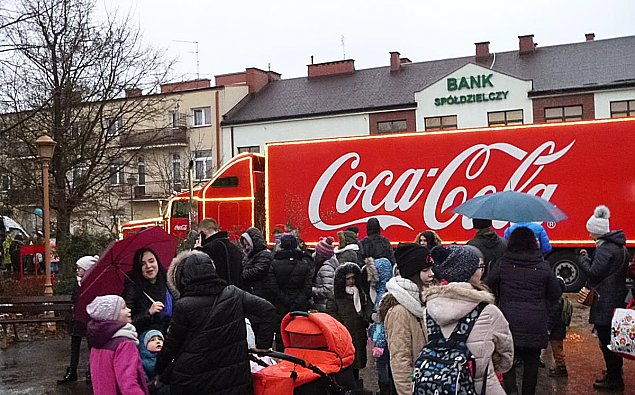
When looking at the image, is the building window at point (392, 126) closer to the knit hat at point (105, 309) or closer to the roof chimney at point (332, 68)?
the roof chimney at point (332, 68)

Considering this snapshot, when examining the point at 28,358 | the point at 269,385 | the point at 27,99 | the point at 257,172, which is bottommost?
the point at 28,358

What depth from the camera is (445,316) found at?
426 cm

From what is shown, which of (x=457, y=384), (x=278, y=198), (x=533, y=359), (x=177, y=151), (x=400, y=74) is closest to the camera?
(x=457, y=384)

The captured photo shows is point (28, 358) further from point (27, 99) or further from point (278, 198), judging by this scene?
point (27, 99)

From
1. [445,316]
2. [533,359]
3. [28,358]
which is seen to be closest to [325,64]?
[28,358]

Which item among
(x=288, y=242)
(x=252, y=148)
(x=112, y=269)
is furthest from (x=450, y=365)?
(x=252, y=148)

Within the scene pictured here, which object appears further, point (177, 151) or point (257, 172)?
point (177, 151)

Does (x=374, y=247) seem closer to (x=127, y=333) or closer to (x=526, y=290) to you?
(x=526, y=290)

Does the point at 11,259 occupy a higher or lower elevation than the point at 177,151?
lower

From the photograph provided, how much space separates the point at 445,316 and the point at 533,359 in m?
3.40

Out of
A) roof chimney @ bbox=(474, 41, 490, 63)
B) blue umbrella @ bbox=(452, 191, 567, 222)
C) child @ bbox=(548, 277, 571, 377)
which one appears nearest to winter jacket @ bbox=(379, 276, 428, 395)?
blue umbrella @ bbox=(452, 191, 567, 222)

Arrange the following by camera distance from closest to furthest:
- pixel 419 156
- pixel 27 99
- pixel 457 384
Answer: pixel 457 384
pixel 419 156
pixel 27 99

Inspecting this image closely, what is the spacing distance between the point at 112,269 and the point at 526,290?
3836 millimetres

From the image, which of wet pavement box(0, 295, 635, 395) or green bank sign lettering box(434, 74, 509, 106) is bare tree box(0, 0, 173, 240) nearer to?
wet pavement box(0, 295, 635, 395)
